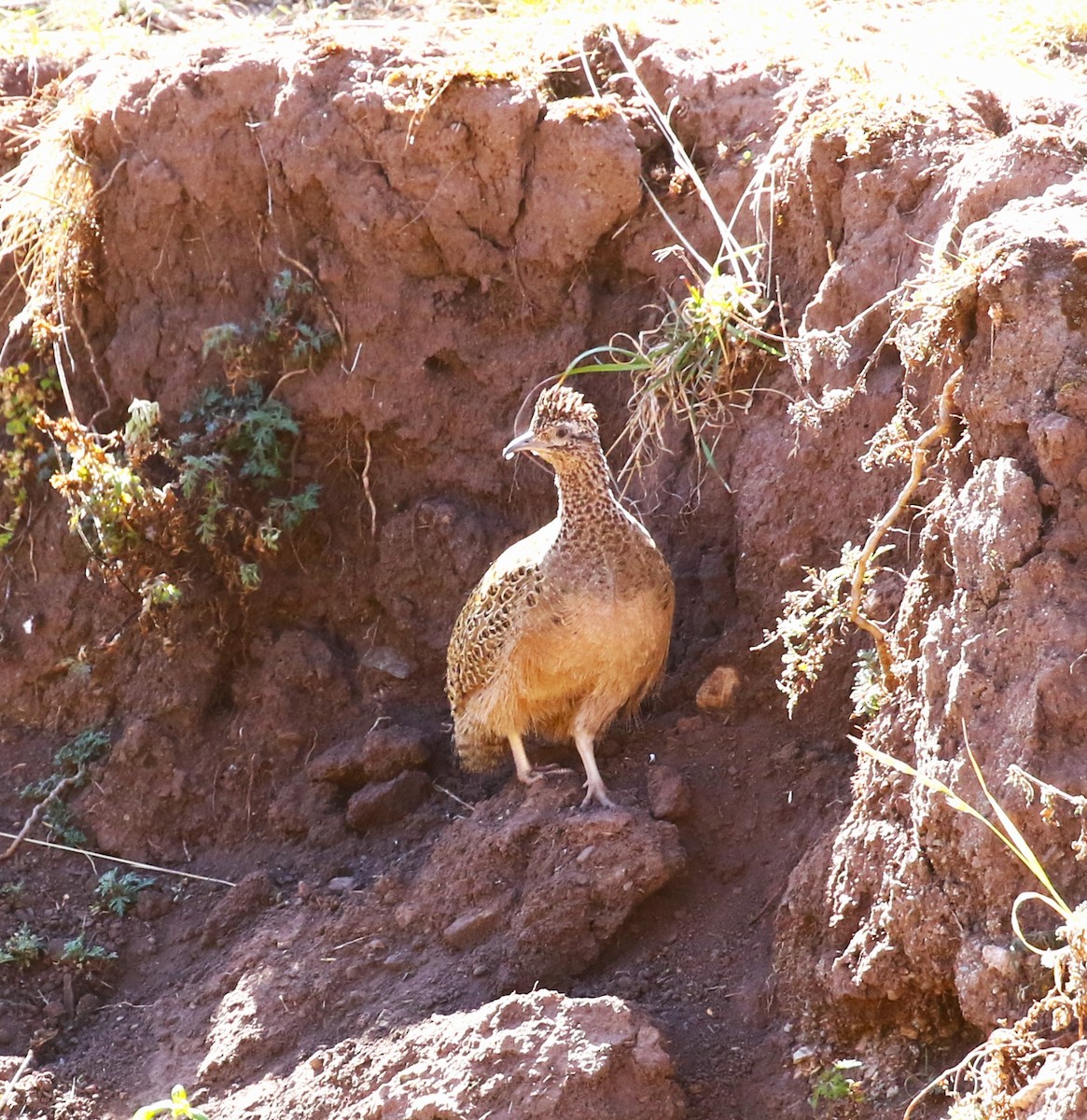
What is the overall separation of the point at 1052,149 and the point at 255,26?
177 inches

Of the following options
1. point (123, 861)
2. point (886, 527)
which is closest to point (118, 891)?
point (123, 861)

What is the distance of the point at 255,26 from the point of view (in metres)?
7.56

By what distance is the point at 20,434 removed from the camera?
7059 mm

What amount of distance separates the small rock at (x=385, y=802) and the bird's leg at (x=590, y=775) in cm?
89

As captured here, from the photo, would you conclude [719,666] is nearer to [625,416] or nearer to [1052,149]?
[625,416]

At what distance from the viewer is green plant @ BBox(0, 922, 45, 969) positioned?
5.83m

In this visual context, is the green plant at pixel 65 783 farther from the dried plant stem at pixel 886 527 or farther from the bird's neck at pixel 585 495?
the dried plant stem at pixel 886 527

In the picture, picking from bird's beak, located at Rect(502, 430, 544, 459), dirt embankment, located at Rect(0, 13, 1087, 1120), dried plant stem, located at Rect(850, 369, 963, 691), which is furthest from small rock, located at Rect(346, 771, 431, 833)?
dried plant stem, located at Rect(850, 369, 963, 691)

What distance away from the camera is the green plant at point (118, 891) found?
20.1 feet

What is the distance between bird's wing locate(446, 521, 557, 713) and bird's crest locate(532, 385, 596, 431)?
44cm

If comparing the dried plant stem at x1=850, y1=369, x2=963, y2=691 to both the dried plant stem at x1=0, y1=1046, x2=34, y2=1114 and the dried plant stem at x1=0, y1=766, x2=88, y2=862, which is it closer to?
the dried plant stem at x1=0, y1=1046, x2=34, y2=1114

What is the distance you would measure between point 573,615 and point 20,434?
3.13 m

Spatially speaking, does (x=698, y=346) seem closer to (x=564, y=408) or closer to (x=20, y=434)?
(x=564, y=408)

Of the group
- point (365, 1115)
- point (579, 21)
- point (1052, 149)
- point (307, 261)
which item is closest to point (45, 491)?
point (307, 261)
